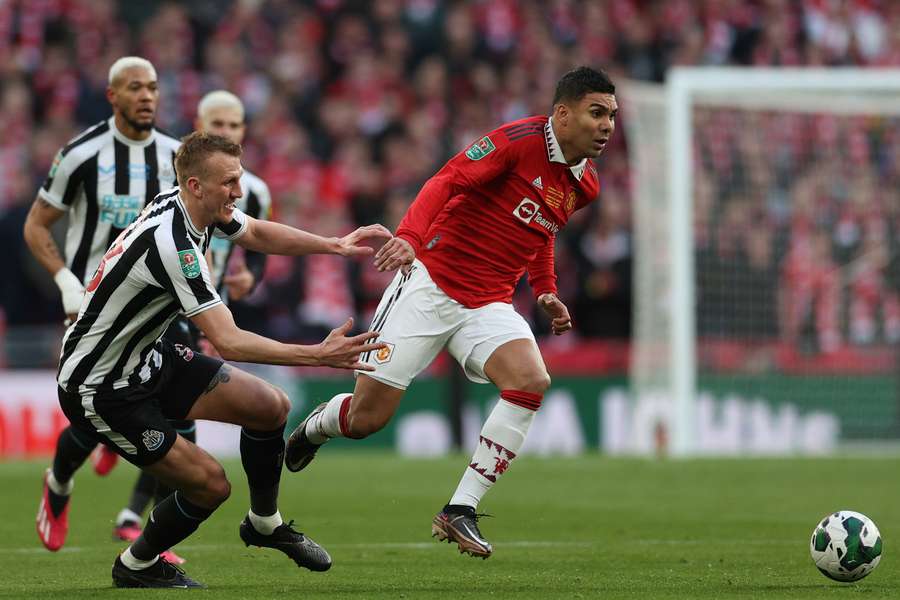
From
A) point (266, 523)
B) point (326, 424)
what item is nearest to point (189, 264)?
point (266, 523)

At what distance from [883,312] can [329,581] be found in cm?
1140

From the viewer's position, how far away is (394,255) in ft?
21.9

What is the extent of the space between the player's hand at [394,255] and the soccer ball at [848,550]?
2.10 metres

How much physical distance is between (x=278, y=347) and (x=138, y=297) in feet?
2.25

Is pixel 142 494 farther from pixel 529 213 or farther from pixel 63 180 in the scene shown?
pixel 529 213

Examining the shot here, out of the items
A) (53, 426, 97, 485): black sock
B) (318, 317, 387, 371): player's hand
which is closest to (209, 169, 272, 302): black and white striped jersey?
(53, 426, 97, 485): black sock

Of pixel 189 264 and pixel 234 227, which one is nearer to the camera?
pixel 189 264

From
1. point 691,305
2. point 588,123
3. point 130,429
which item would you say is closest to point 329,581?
point 130,429

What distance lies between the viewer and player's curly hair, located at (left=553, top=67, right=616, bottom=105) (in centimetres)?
733

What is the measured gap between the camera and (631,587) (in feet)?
20.9

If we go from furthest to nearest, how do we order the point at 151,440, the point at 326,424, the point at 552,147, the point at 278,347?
the point at 326,424
the point at 552,147
the point at 151,440
the point at 278,347

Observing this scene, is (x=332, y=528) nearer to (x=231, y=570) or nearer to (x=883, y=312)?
(x=231, y=570)

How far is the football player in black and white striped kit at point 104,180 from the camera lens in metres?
8.22

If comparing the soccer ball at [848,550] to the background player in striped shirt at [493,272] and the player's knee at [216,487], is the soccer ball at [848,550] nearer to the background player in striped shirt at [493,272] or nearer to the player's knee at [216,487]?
the background player in striped shirt at [493,272]
